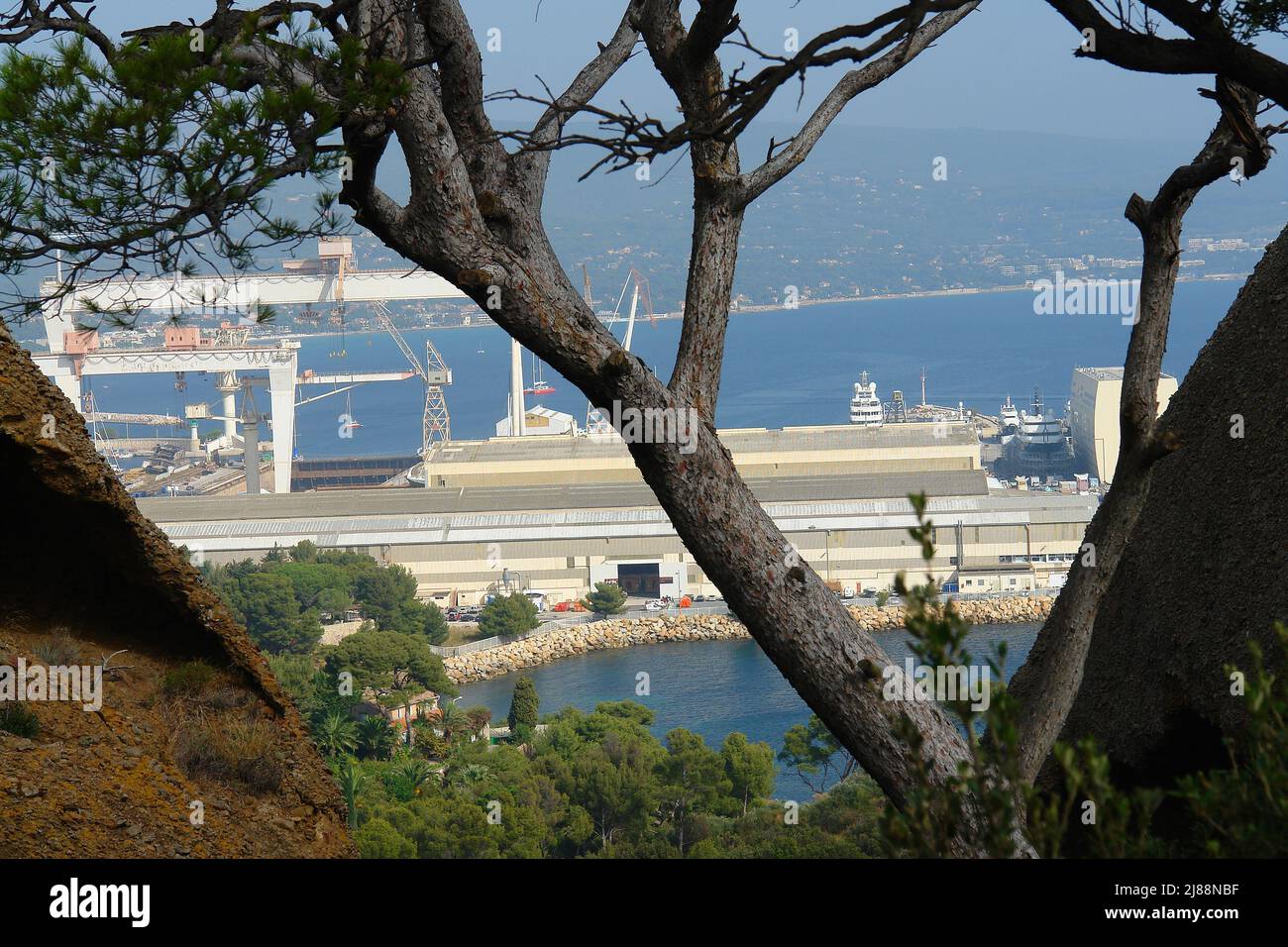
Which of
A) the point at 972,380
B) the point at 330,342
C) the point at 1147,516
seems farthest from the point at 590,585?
the point at 330,342

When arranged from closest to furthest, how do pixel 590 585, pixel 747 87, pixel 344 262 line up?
pixel 747 87, pixel 590 585, pixel 344 262

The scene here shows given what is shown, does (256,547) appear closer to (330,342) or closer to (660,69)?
(660,69)

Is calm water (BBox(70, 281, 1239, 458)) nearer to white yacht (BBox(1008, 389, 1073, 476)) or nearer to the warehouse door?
white yacht (BBox(1008, 389, 1073, 476))

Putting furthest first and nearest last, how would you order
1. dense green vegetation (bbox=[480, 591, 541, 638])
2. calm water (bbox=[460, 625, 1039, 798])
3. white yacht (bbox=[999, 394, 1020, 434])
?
1. white yacht (bbox=[999, 394, 1020, 434])
2. dense green vegetation (bbox=[480, 591, 541, 638])
3. calm water (bbox=[460, 625, 1039, 798])

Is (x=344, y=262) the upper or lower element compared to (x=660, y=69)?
upper

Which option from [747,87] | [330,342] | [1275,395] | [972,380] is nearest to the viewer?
[747,87]

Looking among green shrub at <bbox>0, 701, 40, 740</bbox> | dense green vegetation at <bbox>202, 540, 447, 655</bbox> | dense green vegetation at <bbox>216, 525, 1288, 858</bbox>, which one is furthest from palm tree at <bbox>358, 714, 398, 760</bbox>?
green shrub at <bbox>0, 701, 40, 740</bbox>
